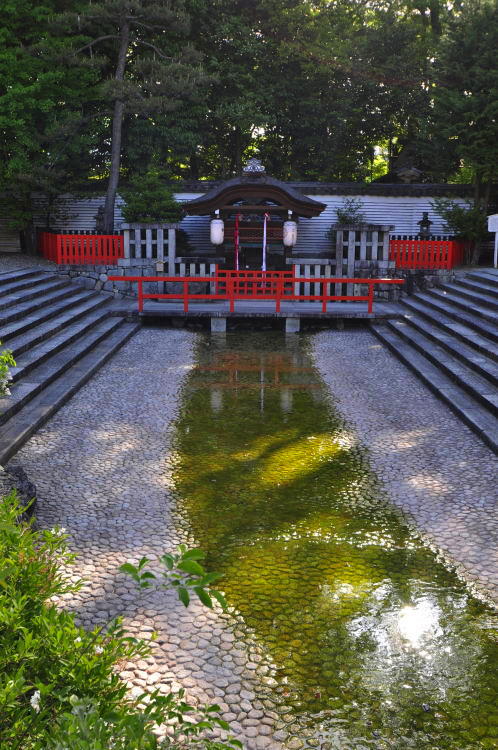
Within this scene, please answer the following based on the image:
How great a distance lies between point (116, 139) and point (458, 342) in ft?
44.9

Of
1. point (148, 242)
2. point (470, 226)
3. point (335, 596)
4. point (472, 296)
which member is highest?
point (470, 226)

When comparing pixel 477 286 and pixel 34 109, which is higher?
pixel 34 109

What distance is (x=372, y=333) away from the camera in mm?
15094

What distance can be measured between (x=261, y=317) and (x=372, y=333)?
8.32 ft

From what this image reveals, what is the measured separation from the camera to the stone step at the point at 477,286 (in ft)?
46.6

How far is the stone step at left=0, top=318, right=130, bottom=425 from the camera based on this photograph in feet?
26.3

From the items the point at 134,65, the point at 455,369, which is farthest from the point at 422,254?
the point at 134,65

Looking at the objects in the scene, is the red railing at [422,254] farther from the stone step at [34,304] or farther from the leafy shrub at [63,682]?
the leafy shrub at [63,682]

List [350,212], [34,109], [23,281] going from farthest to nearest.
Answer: [350,212] < [34,109] < [23,281]

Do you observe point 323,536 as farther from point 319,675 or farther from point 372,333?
point 372,333

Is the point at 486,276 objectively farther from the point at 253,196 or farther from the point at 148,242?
the point at 148,242

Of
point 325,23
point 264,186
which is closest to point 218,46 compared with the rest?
point 325,23

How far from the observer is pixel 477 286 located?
15.4m

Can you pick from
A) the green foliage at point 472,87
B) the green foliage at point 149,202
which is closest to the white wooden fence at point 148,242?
the green foliage at point 149,202
